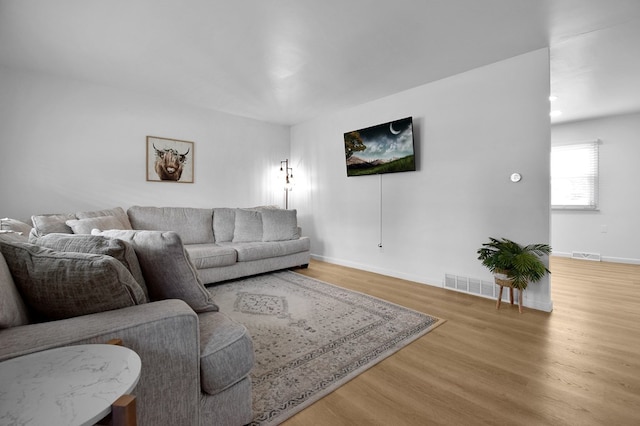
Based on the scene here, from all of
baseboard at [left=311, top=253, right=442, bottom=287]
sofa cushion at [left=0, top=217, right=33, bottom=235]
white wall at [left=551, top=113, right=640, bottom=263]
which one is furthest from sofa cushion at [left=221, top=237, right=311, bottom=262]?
white wall at [left=551, top=113, right=640, bottom=263]

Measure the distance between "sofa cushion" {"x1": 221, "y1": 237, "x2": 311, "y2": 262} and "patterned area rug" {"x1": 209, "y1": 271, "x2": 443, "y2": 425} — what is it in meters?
0.41

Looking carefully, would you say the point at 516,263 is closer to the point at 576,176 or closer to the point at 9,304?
the point at 9,304

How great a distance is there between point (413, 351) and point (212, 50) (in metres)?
3.19

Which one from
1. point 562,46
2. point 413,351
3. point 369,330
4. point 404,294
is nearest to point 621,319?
point 404,294

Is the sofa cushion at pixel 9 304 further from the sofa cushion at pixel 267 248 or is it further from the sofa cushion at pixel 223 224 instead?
the sofa cushion at pixel 223 224

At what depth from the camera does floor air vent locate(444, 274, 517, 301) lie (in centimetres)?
307

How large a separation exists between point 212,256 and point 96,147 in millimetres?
2094

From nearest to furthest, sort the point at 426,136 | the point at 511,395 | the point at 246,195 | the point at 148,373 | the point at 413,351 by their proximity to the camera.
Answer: the point at 148,373, the point at 511,395, the point at 413,351, the point at 426,136, the point at 246,195

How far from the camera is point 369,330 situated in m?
2.33

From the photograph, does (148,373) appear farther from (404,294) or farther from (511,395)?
(404,294)

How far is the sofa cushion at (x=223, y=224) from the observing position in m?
4.31

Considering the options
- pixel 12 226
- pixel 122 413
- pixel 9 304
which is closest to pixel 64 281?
pixel 9 304

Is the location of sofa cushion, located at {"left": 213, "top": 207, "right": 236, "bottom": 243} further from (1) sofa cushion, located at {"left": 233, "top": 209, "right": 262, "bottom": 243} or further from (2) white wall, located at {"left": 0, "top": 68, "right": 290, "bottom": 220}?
(2) white wall, located at {"left": 0, "top": 68, "right": 290, "bottom": 220}

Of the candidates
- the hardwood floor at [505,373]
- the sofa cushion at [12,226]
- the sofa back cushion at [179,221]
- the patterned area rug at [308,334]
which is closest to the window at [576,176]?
the hardwood floor at [505,373]
